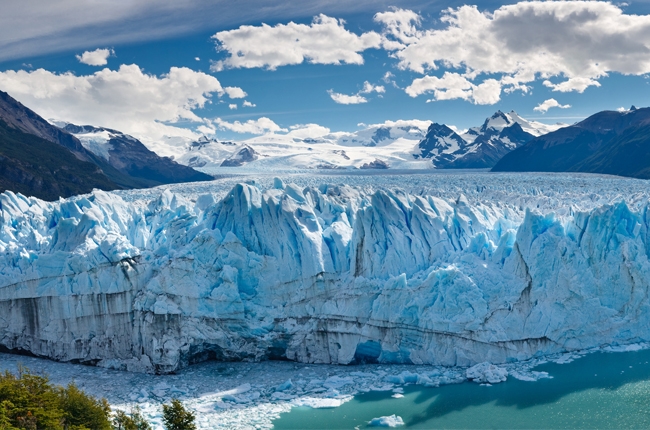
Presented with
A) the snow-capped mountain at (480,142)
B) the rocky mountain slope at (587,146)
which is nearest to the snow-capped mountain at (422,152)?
the snow-capped mountain at (480,142)

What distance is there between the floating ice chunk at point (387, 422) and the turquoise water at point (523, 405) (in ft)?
0.61

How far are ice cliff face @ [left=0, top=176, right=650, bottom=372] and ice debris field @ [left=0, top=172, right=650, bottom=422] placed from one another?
4cm

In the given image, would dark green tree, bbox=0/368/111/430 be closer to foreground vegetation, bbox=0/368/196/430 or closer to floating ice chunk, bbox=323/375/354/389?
foreground vegetation, bbox=0/368/196/430

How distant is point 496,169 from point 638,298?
89.1m

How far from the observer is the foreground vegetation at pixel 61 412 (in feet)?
46.1

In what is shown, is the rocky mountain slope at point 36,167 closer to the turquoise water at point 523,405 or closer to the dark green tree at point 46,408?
the dark green tree at point 46,408

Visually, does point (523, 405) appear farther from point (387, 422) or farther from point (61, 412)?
point (61, 412)

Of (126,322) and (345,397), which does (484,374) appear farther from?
(126,322)

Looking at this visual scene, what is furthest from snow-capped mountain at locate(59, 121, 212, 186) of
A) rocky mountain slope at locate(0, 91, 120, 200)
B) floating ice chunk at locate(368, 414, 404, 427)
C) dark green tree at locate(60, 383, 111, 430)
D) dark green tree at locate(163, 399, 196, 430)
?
floating ice chunk at locate(368, 414, 404, 427)

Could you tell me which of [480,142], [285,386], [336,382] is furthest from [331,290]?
[480,142]

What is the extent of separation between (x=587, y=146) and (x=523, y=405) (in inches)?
3608

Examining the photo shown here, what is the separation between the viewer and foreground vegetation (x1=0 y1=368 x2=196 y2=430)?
14062mm

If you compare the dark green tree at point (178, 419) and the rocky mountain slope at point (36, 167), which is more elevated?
the rocky mountain slope at point (36, 167)

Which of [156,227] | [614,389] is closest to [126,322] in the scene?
[156,227]
